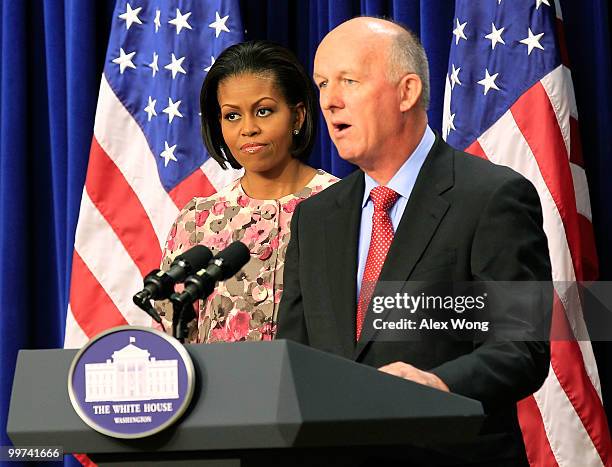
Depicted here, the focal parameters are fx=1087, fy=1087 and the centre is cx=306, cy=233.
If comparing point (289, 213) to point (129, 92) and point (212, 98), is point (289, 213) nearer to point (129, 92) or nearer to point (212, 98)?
point (212, 98)

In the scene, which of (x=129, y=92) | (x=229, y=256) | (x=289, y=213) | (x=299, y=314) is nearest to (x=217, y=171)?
(x=129, y=92)

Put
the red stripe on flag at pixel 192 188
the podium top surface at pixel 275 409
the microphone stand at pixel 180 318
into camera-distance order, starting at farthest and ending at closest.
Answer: the red stripe on flag at pixel 192 188 < the microphone stand at pixel 180 318 < the podium top surface at pixel 275 409

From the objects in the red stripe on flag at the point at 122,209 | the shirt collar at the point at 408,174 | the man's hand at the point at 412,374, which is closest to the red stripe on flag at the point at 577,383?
the shirt collar at the point at 408,174

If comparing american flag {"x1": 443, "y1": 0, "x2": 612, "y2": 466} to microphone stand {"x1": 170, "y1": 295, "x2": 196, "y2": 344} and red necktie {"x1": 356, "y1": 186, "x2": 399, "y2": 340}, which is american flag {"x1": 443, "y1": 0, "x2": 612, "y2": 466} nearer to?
red necktie {"x1": 356, "y1": 186, "x2": 399, "y2": 340}

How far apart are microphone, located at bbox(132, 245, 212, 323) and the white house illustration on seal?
0.09 metres

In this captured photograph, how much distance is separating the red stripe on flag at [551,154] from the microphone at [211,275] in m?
1.74

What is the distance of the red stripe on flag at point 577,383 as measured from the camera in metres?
3.06

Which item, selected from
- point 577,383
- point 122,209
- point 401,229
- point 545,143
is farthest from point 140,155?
point 401,229

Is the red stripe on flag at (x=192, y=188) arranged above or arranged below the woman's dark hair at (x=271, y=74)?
below

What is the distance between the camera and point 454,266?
74.0 inches

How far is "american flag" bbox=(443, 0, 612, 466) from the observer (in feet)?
10.1

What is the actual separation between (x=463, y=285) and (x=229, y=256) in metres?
0.50

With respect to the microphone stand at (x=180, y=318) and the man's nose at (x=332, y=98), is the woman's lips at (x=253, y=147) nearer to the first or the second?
the man's nose at (x=332, y=98)

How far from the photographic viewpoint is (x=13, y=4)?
433 cm
